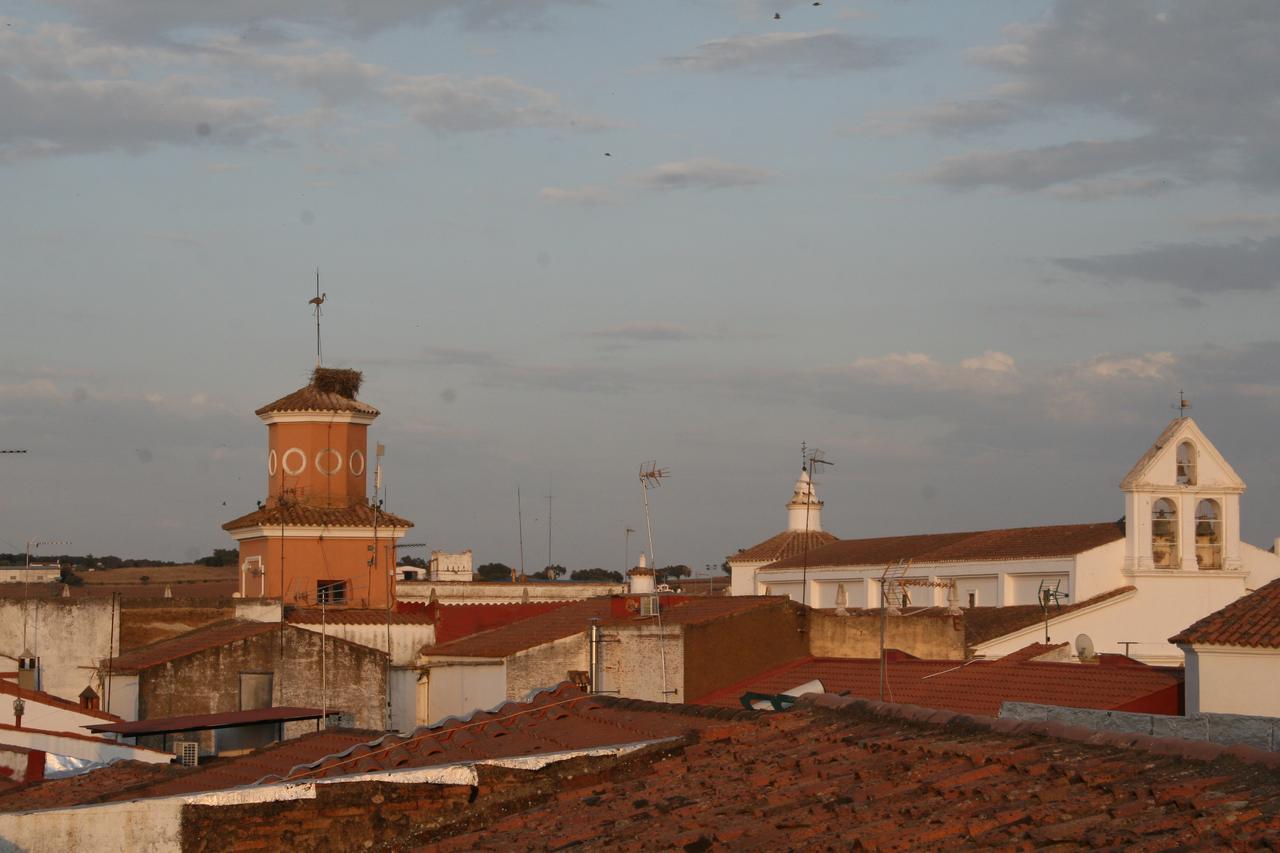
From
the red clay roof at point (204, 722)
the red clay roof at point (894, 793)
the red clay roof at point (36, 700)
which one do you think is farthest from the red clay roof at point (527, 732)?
the red clay roof at point (36, 700)

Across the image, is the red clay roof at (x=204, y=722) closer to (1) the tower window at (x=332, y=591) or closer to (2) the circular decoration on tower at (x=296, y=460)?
(1) the tower window at (x=332, y=591)

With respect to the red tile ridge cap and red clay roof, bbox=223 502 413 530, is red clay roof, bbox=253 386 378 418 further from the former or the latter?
the red tile ridge cap

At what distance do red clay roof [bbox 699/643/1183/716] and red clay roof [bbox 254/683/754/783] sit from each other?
12.7m

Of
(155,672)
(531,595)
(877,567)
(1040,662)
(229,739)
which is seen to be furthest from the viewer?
(877,567)

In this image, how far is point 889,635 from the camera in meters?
33.5

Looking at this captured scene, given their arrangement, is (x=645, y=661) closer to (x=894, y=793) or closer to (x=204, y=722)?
(x=204, y=722)

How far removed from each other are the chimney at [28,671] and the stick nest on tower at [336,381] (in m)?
9.32

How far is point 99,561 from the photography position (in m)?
97.7

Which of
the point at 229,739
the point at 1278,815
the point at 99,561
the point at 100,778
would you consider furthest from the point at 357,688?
the point at 99,561

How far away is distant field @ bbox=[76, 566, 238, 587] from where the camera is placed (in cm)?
7956

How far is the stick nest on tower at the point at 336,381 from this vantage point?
138 ft

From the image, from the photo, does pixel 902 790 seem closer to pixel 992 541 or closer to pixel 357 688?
pixel 357 688

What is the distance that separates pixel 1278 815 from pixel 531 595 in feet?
139

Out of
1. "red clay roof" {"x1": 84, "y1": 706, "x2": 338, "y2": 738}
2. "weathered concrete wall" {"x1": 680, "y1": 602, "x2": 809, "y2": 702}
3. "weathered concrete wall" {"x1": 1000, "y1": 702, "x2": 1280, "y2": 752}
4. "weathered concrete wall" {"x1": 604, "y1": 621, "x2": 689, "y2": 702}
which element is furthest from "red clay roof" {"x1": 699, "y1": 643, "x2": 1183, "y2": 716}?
"weathered concrete wall" {"x1": 1000, "y1": 702, "x2": 1280, "y2": 752}
